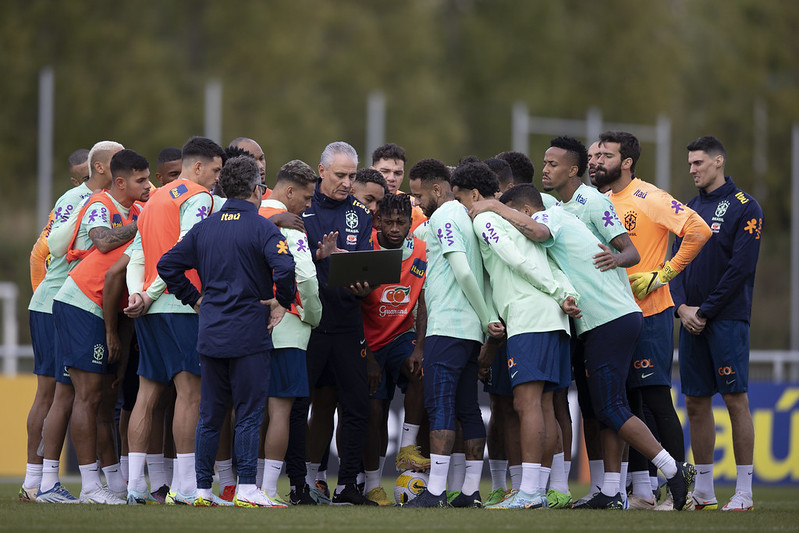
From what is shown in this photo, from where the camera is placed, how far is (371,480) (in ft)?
33.5

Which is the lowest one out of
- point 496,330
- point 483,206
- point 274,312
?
point 496,330

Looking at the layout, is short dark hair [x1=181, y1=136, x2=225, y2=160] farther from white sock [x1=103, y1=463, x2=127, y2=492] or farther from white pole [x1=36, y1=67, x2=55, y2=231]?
white pole [x1=36, y1=67, x2=55, y2=231]

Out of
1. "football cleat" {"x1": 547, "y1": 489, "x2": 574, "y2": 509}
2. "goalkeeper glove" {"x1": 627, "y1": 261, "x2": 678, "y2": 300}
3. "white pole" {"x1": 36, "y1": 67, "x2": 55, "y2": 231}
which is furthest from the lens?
"white pole" {"x1": 36, "y1": 67, "x2": 55, "y2": 231}

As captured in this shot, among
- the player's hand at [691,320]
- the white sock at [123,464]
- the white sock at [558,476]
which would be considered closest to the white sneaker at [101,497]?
the white sock at [123,464]

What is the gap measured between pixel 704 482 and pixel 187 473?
4.09m

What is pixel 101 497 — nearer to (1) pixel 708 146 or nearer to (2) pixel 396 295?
(2) pixel 396 295

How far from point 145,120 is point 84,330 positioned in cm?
2213

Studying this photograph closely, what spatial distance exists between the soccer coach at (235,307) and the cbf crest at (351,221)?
115 cm

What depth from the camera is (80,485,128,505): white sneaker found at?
9.46 meters

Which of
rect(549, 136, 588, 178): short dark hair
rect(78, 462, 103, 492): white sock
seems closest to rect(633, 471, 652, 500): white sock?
rect(549, 136, 588, 178): short dark hair

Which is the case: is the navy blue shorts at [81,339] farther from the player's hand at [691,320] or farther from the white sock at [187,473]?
the player's hand at [691,320]

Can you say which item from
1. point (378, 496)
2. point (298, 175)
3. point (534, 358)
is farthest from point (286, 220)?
point (378, 496)

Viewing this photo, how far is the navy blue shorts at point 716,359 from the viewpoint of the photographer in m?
9.98

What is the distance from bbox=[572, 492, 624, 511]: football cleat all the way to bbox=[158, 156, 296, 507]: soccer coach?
236cm
